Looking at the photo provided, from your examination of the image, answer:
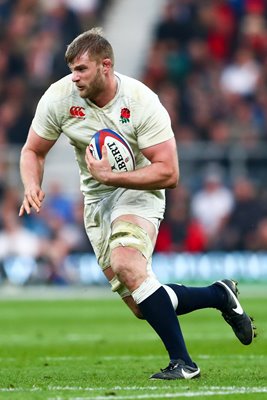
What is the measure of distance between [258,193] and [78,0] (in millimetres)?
7042

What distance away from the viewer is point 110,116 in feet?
26.8

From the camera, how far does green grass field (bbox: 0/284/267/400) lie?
23.4 ft

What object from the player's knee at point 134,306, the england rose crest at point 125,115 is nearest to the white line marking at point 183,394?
the player's knee at point 134,306

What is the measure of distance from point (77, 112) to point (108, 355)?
3.05 meters

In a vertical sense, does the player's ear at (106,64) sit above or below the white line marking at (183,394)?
above

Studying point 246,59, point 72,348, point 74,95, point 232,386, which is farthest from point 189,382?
point 246,59

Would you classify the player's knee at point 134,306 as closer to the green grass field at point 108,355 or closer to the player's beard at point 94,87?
the green grass field at point 108,355

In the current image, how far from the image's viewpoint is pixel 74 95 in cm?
826

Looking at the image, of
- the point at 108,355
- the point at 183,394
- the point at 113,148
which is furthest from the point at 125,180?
the point at 108,355

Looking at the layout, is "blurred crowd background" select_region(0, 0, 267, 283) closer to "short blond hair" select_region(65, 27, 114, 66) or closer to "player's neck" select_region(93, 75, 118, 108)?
"player's neck" select_region(93, 75, 118, 108)

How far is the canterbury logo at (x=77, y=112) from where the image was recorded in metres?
8.25

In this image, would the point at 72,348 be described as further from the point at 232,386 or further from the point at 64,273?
the point at 64,273

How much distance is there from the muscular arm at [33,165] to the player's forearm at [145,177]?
1.77 ft

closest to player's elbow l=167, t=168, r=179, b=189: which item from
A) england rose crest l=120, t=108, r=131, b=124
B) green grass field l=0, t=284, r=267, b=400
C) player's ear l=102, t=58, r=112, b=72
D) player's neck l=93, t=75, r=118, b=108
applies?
england rose crest l=120, t=108, r=131, b=124
